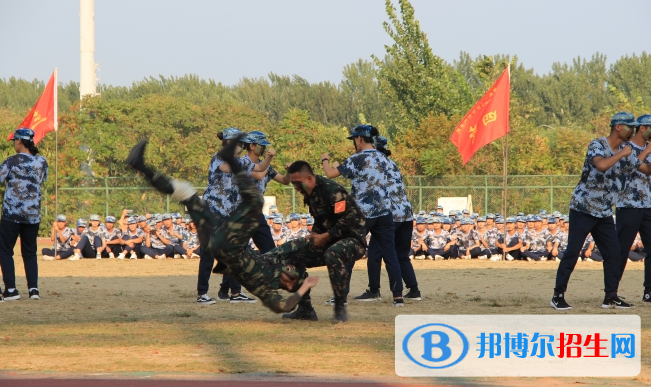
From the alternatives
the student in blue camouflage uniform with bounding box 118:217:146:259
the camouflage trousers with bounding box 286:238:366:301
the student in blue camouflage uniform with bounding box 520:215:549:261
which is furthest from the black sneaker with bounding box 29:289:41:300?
the student in blue camouflage uniform with bounding box 520:215:549:261

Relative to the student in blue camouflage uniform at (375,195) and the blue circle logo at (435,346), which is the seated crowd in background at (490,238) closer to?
the student in blue camouflage uniform at (375,195)

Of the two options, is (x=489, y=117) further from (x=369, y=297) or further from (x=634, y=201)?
(x=634, y=201)

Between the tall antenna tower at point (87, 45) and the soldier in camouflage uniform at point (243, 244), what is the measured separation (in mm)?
36878

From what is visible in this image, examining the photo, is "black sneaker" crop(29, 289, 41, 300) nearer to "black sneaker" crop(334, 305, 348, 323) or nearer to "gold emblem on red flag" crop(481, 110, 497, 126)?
"black sneaker" crop(334, 305, 348, 323)

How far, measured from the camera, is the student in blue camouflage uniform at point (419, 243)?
75.2ft

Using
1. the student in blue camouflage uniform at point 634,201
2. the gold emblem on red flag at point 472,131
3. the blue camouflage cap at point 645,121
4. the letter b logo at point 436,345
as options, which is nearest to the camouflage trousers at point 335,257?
the letter b logo at point 436,345

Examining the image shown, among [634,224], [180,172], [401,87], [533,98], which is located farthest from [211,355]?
[533,98]

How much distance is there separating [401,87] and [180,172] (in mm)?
12921

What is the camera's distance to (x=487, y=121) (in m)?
22.8

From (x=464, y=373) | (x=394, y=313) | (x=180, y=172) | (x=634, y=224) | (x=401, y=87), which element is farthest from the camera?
(x=401, y=87)

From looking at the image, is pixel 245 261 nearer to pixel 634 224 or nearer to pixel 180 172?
pixel 634 224

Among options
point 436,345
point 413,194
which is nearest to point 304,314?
point 436,345

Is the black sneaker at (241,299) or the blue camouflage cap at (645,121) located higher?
the blue camouflage cap at (645,121)

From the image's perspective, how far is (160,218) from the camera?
23.9 m
